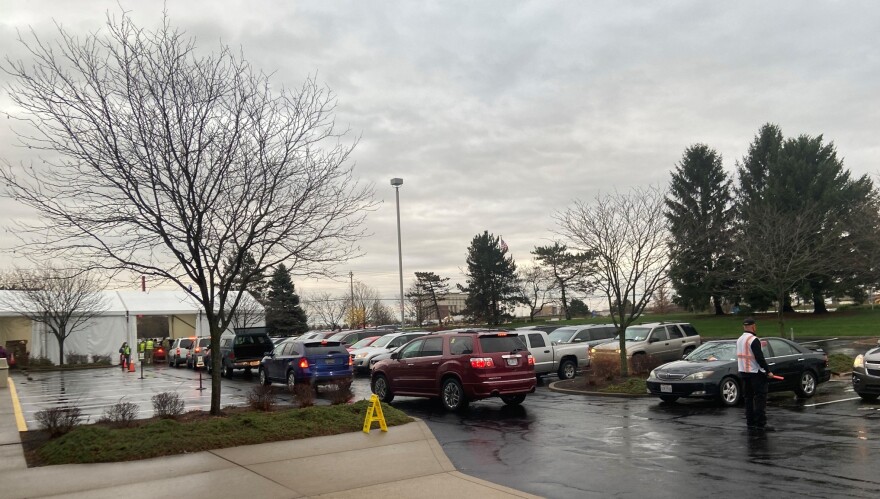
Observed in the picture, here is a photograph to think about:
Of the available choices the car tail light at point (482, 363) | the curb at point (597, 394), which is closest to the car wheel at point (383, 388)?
the car tail light at point (482, 363)

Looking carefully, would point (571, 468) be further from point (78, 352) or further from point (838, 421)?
point (78, 352)

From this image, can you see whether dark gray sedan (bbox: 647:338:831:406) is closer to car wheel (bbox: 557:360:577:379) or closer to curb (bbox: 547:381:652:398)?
curb (bbox: 547:381:652:398)

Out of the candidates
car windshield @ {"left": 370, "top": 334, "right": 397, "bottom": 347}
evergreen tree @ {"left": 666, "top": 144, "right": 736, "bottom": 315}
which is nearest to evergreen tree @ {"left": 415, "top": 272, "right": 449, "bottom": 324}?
evergreen tree @ {"left": 666, "top": 144, "right": 736, "bottom": 315}

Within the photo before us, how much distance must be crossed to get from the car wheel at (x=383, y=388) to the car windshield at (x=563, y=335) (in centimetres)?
799

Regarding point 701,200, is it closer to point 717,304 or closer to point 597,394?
point 717,304

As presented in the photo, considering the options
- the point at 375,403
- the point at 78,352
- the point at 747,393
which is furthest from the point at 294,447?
the point at 78,352

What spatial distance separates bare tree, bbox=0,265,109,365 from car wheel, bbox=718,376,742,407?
106 ft

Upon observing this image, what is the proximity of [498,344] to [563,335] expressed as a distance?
9.52 metres

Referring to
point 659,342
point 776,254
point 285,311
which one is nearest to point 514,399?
point 659,342

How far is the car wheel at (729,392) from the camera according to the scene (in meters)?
13.8

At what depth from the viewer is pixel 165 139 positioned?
11234 mm

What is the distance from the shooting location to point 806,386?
14.9 m

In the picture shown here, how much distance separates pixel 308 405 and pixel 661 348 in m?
13.8

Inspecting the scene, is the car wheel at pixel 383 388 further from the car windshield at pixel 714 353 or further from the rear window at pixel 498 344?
the car windshield at pixel 714 353
